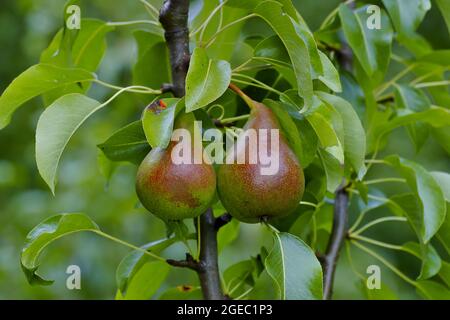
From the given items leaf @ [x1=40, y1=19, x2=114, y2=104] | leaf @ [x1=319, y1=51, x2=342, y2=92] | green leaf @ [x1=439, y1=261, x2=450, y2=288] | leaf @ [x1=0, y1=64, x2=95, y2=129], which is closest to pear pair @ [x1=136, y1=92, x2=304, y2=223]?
leaf @ [x1=319, y1=51, x2=342, y2=92]

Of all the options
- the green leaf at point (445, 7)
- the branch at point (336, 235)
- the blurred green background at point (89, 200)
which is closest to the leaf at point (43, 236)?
the branch at point (336, 235)

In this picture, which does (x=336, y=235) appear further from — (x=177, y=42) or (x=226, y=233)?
(x=177, y=42)

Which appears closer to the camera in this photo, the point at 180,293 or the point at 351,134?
the point at 351,134

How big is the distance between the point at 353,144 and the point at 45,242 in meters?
0.45

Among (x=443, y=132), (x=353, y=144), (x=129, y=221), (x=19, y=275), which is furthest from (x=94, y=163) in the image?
(x=353, y=144)

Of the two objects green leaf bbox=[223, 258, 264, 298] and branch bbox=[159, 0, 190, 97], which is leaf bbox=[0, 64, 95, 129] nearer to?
branch bbox=[159, 0, 190, 97]

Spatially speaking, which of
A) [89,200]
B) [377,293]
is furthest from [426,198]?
[89,200]

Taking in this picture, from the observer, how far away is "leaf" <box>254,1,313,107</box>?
0.99 metres

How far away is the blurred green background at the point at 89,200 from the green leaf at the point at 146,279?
1.01 m

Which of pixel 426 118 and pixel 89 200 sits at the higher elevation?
pixel 426 118

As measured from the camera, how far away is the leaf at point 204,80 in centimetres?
98

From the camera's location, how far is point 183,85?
1.13 meters

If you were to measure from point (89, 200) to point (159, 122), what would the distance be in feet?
6.50
